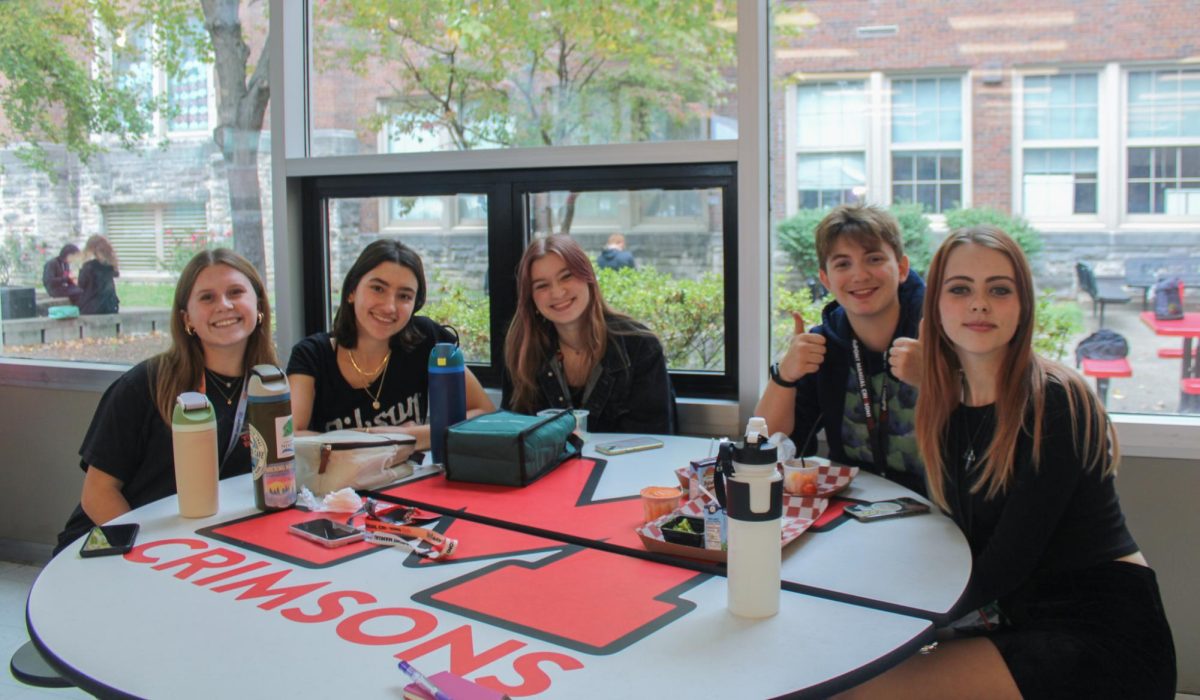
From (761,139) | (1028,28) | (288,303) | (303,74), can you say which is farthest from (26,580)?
(1028,28)

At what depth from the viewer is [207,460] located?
1.77 m

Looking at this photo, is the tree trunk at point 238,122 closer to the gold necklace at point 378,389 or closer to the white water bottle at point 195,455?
the gold necklace at point 378,389

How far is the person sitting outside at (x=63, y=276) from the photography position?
402 cm

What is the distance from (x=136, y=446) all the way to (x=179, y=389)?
0.17 m

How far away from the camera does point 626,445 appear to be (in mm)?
2350

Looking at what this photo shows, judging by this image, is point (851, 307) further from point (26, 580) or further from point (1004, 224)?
point (26, 580)

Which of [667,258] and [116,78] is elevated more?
[116,78]

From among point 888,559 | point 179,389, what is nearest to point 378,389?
point 179,389

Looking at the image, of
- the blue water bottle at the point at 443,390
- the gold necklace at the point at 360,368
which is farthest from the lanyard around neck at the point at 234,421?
the blue water bottle at the point at 443,390

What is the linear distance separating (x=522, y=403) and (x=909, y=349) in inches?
46.0

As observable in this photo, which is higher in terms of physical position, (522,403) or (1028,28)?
(1028,28)

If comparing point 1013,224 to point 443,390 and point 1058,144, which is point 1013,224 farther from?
point 443,390

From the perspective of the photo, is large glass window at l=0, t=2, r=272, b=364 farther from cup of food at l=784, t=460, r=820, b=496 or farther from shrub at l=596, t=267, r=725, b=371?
cup of food at l=784, t=460, r=820, b=496

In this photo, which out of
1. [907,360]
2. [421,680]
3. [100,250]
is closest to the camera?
[421,680]
